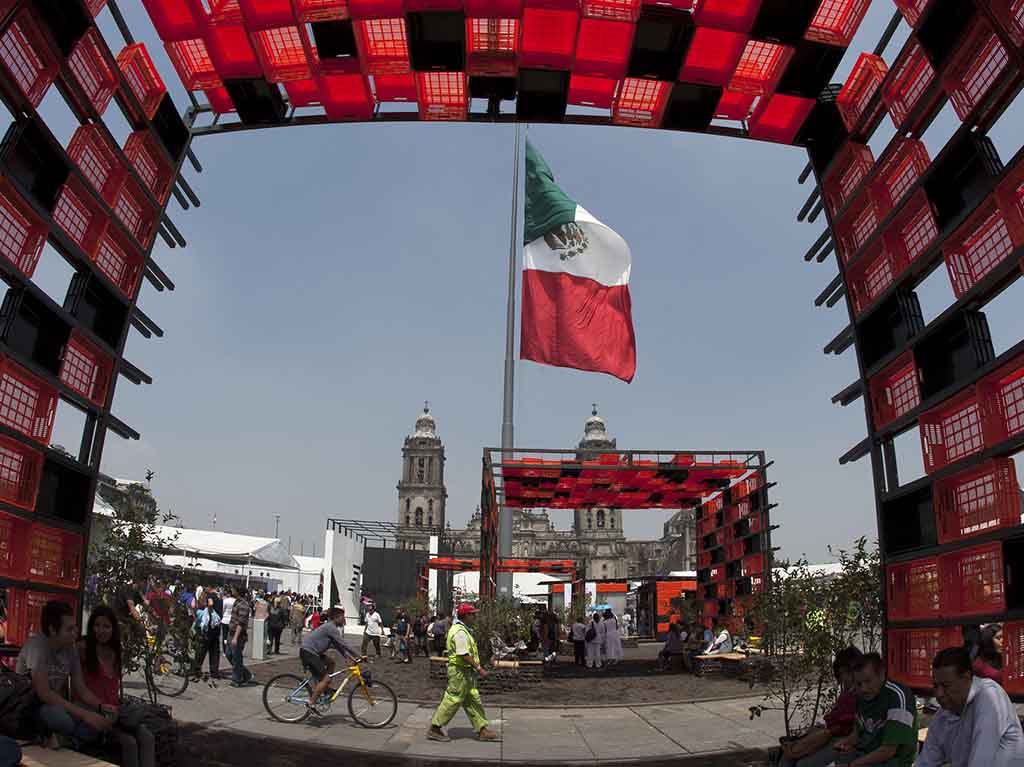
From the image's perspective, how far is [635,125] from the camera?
314 inches

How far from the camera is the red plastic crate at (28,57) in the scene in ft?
17.4

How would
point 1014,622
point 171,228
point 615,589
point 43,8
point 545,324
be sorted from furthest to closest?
point 615,589 → point 545,324 → point 171,228 → point 43,8 → point 1014,622

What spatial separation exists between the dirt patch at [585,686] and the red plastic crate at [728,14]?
8388 millimetres

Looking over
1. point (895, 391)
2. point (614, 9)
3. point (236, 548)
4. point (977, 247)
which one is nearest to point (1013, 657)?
point (895, 391)

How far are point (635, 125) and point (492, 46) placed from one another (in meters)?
1.68

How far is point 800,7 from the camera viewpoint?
21.0 feet

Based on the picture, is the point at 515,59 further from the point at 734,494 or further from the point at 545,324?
the point at 734,494

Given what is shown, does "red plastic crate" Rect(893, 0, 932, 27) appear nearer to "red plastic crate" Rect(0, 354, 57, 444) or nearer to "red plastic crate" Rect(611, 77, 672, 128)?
"red plastic crate" Rect(611, 77, 672, 128)

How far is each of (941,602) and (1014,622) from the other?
0.89m

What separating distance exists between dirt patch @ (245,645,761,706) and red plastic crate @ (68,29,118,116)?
1021 centimetres

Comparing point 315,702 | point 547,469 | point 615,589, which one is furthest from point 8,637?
point 615,589

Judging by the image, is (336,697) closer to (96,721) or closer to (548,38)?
(96,721)

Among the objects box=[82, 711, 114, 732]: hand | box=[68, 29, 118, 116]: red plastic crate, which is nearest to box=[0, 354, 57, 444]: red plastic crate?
box=[82, 711, 114, 732]: hand

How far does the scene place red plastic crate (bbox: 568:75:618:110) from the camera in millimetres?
7609
